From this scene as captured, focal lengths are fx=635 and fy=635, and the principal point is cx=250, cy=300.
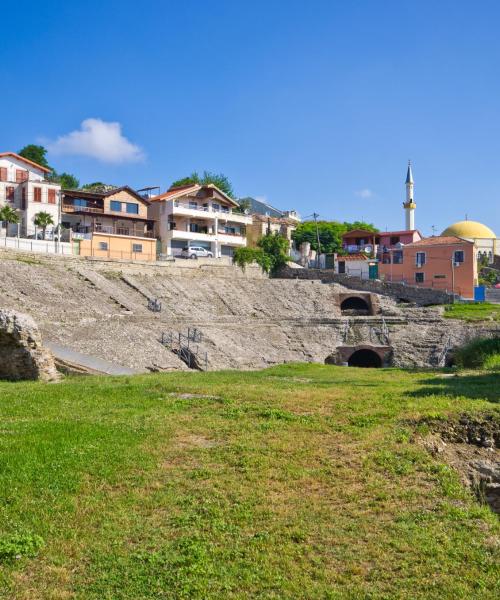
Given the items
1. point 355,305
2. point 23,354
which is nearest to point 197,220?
point 355,305

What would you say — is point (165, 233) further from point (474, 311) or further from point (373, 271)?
point (474, 311)

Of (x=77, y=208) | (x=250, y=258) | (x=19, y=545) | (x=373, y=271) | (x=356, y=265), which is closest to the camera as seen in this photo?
(x=19, y=545)

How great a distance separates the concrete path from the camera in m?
24.6

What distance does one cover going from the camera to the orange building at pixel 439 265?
2482 inches

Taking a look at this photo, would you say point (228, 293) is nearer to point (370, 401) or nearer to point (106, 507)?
point (370, 401)

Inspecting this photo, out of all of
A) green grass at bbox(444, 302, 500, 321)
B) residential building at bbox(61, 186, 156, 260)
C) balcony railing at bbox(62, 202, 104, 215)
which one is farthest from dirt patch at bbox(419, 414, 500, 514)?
balcony railing at bbox(62, 202, 104, 215)

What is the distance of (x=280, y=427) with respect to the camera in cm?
1322

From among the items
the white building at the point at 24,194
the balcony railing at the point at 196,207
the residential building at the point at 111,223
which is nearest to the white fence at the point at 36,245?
the residential building at the point at 111,223

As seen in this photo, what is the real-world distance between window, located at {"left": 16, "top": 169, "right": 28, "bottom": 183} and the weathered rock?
4478cm

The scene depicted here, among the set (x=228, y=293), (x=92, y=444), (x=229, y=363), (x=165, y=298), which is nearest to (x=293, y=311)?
(x=228, y=293)

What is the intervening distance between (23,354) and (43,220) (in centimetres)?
3762

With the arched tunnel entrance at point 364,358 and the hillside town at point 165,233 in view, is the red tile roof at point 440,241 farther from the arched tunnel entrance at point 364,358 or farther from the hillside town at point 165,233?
the arched tunnel entrance at point 364,358

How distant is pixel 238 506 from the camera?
9508mm

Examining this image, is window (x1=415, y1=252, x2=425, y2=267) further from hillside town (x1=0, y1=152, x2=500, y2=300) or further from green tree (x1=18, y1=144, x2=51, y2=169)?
green tree (x1=18, y1=144, x2=51, y2=169)
